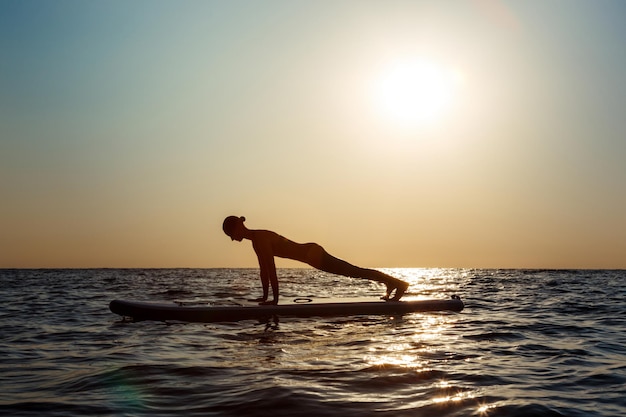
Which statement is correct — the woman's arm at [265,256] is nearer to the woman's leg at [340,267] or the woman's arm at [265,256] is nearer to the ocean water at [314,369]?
the ocean water at [314,369]

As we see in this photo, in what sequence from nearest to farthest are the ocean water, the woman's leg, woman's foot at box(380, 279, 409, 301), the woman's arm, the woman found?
the ocean water → the woman → the woman's arm → the woman's leg → woman's foot at box(380, 279, 409, 301)

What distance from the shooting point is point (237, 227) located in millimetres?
12875

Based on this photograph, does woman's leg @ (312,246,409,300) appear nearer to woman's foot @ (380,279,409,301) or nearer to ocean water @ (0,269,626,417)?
woman's foot @ (380,279,409,301)

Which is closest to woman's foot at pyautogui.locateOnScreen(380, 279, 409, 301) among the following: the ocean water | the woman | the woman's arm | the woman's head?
the woman

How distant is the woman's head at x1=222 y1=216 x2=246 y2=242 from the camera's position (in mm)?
12742

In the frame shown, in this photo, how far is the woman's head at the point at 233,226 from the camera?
12.7 metres

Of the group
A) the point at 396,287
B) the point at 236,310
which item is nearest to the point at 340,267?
the point at 396,287

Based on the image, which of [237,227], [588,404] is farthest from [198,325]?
[588,404]

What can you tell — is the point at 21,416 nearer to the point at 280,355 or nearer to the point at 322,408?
the point at 322,408

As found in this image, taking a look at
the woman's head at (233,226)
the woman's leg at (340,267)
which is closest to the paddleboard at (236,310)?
the woman's leg at (340,267)

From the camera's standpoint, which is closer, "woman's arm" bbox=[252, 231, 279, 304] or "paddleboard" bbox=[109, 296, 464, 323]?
"paddleboard" bbox=[109, 296, 464, 323]

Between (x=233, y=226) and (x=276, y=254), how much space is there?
1.72 meters

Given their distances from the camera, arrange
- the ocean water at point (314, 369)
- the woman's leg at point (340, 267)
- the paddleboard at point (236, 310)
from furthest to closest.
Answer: the woman's leg at point (340, 267) < the paddleboard at point (236, 310) < the ocean water at point (314, 369)

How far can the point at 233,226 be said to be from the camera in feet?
42.0
